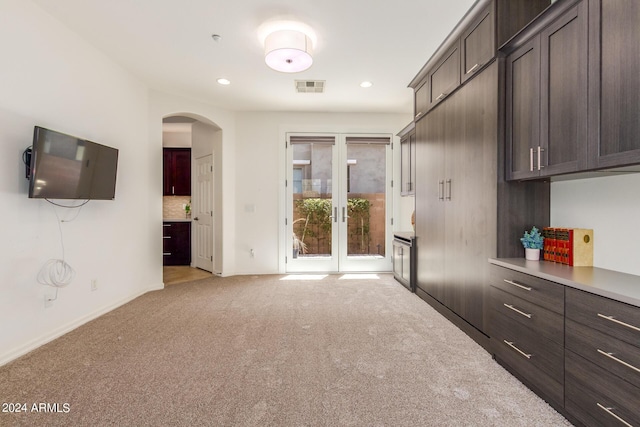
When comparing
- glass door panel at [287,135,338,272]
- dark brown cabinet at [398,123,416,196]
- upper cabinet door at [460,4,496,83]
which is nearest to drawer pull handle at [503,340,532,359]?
upper cabinet door at [460,4,496,83]

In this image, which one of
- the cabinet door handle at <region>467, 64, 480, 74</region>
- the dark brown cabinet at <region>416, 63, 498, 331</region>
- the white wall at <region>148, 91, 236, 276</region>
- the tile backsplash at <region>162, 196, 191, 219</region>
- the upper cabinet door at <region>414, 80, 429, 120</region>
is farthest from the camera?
the tile backsplash at <region>162, 196, 191, 219</region>

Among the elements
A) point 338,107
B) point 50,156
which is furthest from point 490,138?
point 50,156

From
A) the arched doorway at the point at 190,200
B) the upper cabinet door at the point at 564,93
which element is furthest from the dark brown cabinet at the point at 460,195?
the arched doorway at the point at 190,200

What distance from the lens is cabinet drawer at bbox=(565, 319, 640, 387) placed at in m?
1.26

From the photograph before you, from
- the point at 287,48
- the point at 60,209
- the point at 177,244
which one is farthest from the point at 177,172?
the point at 287,48

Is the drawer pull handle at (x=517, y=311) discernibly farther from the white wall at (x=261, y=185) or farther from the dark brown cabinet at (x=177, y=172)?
the dark brown cabinet at (x=177, y=172)

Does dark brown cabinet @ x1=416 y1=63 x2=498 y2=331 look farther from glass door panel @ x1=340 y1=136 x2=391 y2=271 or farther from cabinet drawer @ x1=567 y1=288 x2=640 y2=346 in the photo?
glass door panel @ x1=340 y1=136 x2=391 y2=271

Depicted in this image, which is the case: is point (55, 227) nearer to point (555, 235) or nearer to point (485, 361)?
point (485, 361)

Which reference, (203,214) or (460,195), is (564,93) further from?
(203,214)

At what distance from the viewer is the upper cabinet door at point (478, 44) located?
235 centimetres

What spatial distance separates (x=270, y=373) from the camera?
2072 millimetres

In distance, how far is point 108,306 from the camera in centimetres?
338

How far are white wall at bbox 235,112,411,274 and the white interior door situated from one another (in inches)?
23.4

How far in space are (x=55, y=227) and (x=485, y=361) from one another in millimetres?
3772
